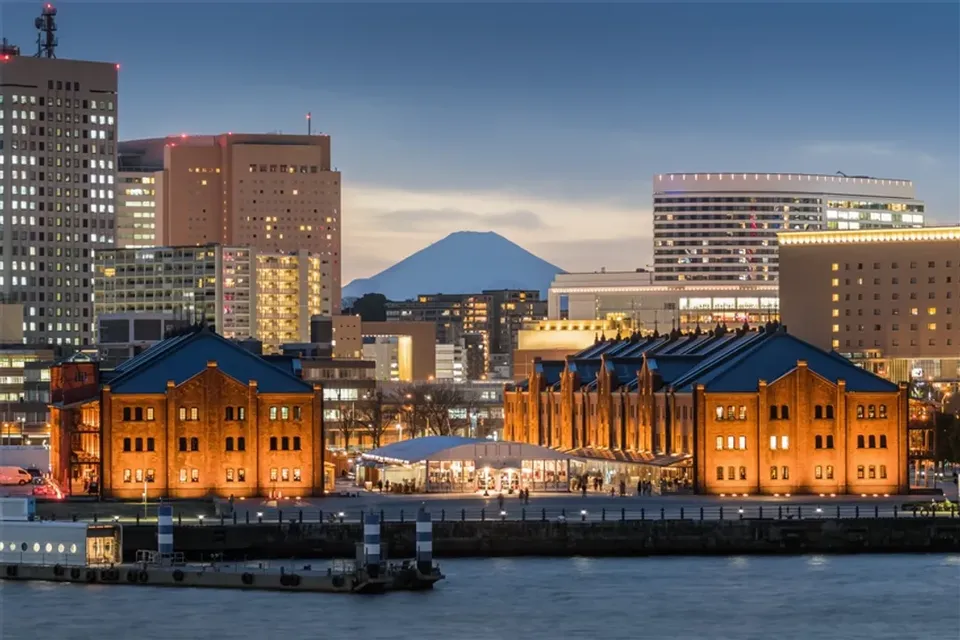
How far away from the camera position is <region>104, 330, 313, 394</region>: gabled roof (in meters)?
140

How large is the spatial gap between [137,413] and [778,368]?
1486 inches

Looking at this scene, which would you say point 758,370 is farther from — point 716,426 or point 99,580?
point 99,580

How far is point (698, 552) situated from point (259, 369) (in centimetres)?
3212

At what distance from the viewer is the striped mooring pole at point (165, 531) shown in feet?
370

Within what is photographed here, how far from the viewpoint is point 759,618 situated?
9981 cm

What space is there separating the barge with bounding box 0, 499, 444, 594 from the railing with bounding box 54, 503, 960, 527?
634 centimetres

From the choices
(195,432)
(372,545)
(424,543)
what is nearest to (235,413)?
(195,432)

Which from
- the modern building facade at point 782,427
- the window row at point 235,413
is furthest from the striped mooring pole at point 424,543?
the modern building facade at point 782,427

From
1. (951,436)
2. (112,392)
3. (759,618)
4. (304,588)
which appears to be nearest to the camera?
(759,618)

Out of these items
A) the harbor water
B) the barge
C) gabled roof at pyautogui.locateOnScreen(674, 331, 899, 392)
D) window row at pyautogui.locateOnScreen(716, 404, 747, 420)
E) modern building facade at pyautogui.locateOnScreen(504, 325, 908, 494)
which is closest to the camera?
the harbor water

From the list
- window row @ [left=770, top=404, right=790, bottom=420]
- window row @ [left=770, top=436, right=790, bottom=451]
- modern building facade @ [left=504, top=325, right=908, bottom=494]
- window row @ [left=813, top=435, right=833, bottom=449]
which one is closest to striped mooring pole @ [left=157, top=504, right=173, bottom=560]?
modern building facade @ [left=504, top=325, right=908, bottom=494]

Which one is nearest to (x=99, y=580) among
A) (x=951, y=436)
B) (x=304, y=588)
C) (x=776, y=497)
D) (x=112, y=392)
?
(x=304, y=588)

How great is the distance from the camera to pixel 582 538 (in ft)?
400

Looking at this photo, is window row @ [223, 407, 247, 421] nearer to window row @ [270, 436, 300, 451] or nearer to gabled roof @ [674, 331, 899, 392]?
window row @ [270, 436, 300, 451]
